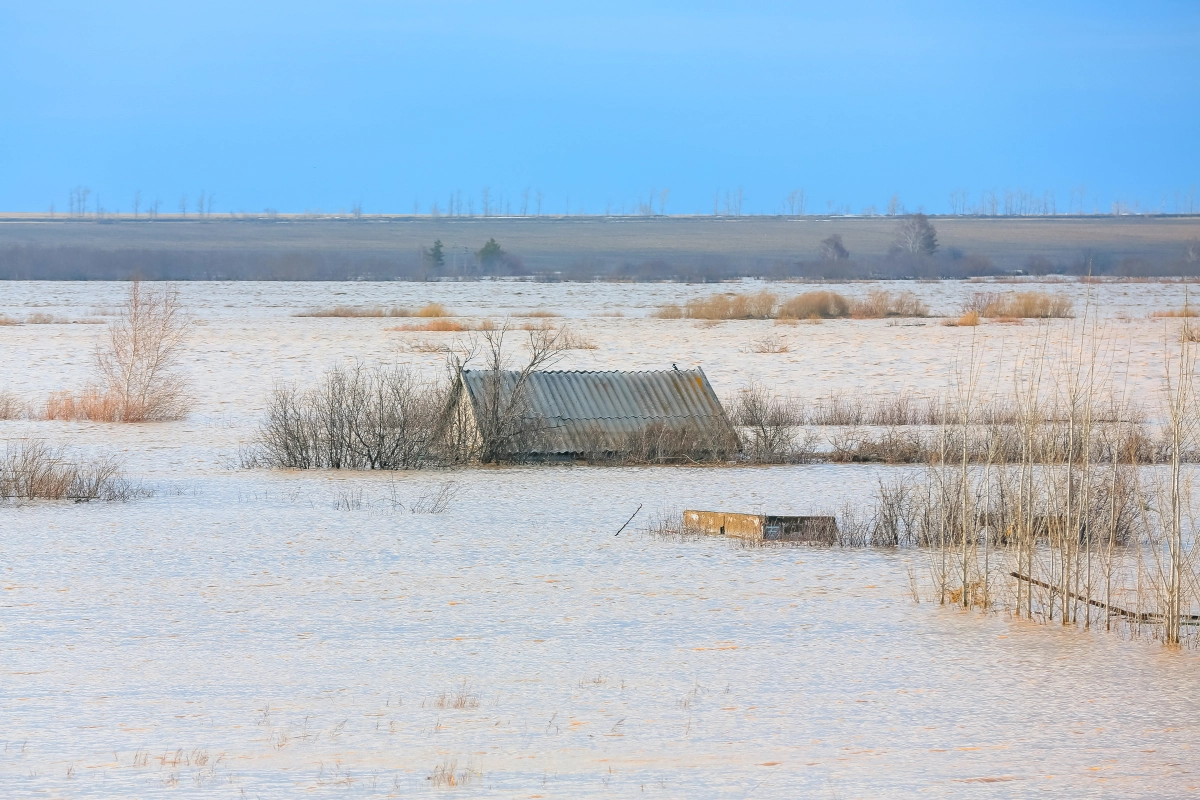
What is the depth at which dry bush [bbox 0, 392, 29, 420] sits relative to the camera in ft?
72.3

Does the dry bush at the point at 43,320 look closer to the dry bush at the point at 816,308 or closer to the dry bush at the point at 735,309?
the dry bush at the point at 735,309

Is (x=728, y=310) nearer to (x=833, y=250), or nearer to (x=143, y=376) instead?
(x=143, y=376)

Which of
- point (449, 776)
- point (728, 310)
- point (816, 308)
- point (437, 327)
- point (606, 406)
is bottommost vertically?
point (449, 776)

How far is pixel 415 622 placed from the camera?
9.26m

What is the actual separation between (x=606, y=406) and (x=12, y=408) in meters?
10.8

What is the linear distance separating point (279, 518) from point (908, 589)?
253 inches

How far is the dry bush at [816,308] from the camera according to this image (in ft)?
154

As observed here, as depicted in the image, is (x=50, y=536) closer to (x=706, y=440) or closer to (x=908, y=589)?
(x=908, y=589)

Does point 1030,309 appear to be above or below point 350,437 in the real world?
above

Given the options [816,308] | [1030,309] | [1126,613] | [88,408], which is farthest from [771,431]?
[1030,309]

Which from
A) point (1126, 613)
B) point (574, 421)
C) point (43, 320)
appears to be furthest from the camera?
point (43, 320)

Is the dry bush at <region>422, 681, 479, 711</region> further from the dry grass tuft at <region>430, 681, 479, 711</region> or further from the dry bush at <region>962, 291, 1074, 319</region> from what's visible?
the dry bush at <region>962, 291, 1074, 319</region>

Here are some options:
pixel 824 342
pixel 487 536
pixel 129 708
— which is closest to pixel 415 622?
pixel 129 708

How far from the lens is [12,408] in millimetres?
22688
